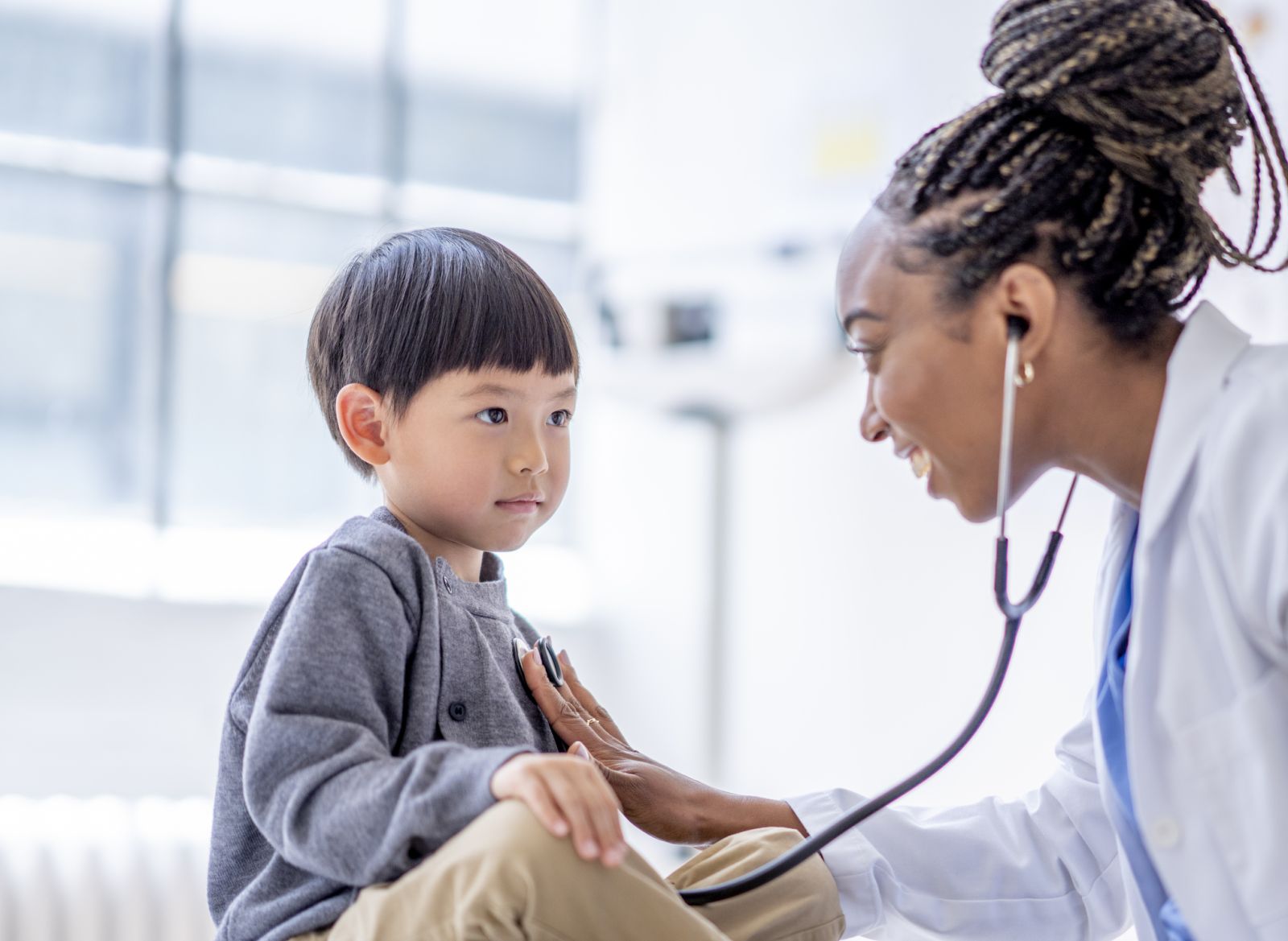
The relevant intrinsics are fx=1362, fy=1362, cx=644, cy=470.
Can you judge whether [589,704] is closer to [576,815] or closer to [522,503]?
[522,503]

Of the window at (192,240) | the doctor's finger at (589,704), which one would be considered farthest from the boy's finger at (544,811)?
the window at (192,240)

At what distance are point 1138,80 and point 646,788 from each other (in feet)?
2.53

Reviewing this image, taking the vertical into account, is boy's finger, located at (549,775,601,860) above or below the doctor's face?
below

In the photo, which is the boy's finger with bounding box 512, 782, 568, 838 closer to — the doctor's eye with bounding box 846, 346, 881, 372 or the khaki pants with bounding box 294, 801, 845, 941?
the khaki pants with bounding box 294, 801, 845, 941

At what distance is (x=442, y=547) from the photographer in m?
1.31

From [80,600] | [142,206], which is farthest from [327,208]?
[80,600]

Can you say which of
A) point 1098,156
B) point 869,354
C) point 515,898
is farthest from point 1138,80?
point 515,898

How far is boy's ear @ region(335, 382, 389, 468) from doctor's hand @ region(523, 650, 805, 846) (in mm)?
242

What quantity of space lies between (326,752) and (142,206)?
364 centimetres

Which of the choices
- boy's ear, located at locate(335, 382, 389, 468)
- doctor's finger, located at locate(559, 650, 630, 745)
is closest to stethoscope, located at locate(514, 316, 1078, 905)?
doctor's finger, located at locate(559, 650, 630, 745)

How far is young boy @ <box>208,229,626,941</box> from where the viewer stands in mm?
979

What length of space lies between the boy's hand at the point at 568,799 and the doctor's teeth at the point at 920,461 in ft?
1.49

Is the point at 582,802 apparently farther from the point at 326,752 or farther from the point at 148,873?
the point at 148,873

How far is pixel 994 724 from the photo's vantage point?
9.86ft
